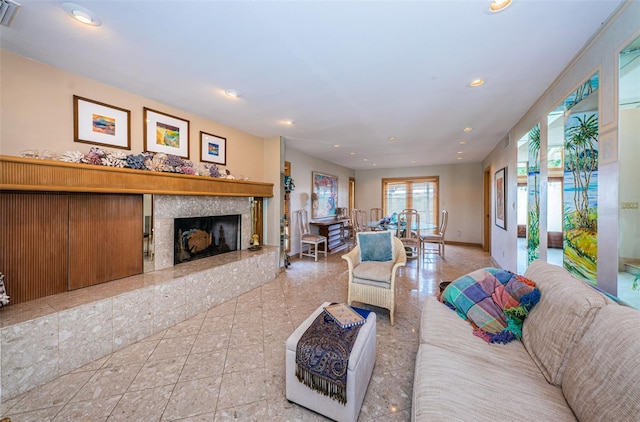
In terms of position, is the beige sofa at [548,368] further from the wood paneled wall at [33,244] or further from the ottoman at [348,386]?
the wood paneled wall at [33,244]

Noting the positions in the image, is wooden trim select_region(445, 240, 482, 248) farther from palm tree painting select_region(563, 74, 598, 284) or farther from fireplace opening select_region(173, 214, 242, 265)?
fireplace opening select_region(173, 214, 242, 265)

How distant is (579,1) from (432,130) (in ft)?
8.04

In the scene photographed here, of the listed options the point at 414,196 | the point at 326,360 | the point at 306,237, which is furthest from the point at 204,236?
the point at 414,196

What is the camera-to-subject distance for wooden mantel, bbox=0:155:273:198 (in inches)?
66.7

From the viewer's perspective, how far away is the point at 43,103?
2035 millimetres

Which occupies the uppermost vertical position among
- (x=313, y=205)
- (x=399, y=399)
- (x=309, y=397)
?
(x=313, y=205)

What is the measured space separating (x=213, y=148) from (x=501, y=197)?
5092 mm

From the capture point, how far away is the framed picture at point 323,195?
607 cm

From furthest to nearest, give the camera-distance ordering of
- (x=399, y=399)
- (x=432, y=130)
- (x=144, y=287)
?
1. (x=432, y=130)
2. (x=144, y=287)
3. (x=399, y=399)

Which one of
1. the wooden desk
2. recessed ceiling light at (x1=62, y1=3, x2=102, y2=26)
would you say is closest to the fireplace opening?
recessed ceiling light at (x1=62, y1=3, x2=102, y2=26)

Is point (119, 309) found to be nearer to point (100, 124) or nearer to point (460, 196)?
point (100, 124)

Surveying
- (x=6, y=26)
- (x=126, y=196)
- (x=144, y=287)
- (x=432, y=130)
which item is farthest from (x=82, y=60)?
(x=432, y=130)

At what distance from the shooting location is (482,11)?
1.43m

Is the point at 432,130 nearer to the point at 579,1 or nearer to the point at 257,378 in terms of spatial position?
the point at 579,1
